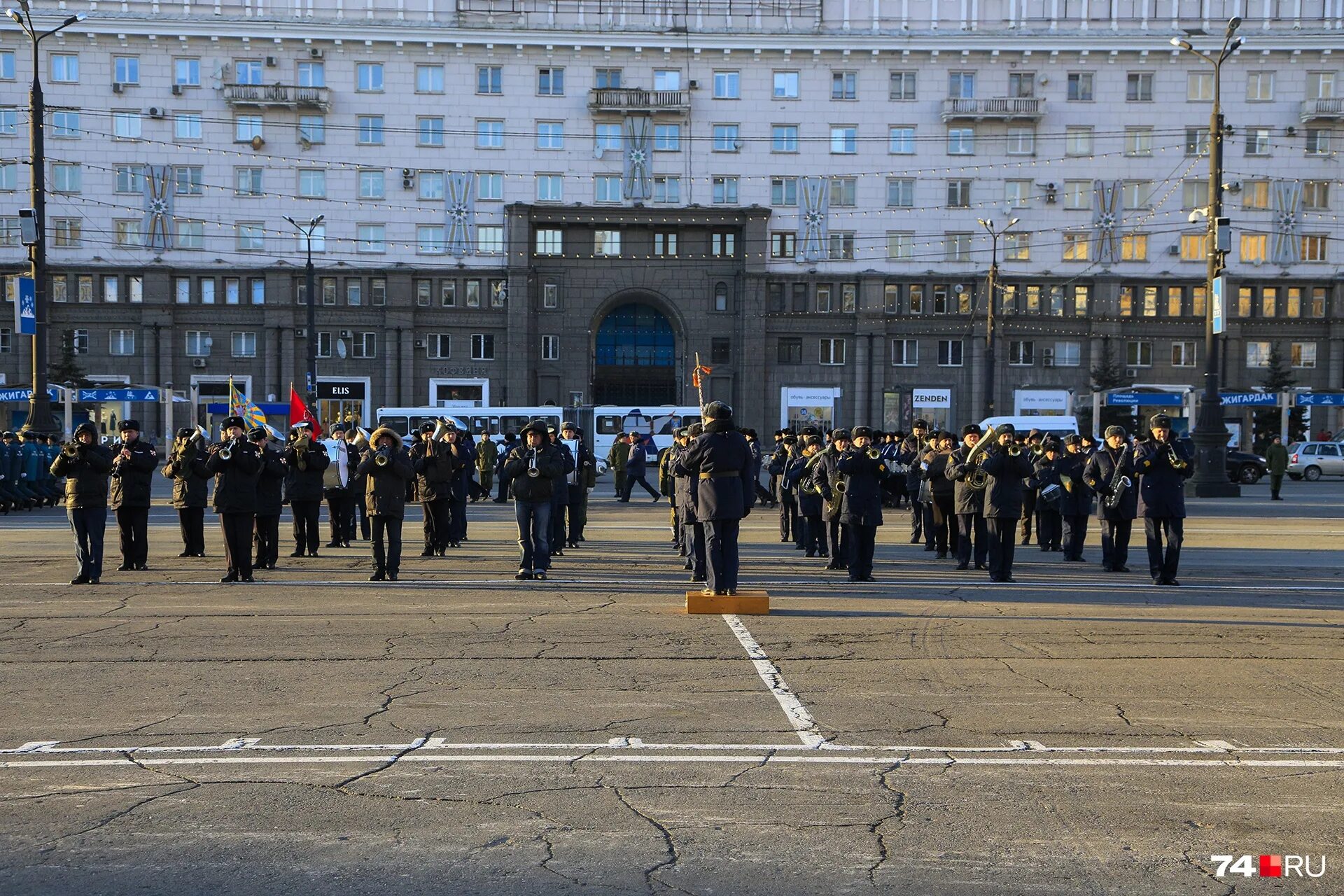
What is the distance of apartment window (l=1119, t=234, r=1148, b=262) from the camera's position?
61438mm

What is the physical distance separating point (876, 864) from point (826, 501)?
1125 cm

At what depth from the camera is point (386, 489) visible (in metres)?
14.4

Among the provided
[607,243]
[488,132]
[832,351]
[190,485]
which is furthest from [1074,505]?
[488,132]

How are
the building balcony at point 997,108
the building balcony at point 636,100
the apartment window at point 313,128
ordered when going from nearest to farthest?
the apartment window at point 313,128, the building balcony at point 636,100, the building balcony at point 997,108

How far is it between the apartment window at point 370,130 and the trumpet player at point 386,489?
1902 inches

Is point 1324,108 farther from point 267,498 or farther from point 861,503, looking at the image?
point 267,498

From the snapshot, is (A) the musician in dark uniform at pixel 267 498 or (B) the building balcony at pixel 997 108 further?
(B) the building balcony at pixel 997 108

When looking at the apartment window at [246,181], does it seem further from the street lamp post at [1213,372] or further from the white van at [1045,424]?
the street lamp post at [1213,372]

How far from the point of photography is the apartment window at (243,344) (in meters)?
60.5

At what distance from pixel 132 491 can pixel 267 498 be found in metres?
1.66

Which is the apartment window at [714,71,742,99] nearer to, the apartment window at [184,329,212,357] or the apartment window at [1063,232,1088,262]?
the apartment window at [1063,232,1088,262]

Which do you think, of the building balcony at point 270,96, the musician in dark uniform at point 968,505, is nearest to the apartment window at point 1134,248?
the building balcony at point 270,96

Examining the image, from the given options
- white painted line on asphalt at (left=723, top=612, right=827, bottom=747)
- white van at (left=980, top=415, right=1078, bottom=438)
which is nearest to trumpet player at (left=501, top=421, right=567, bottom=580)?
white painted line on asphalt at (left=723, top=612, right=827, bottom=747)

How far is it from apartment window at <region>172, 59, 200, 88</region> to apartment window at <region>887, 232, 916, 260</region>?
112 feet
